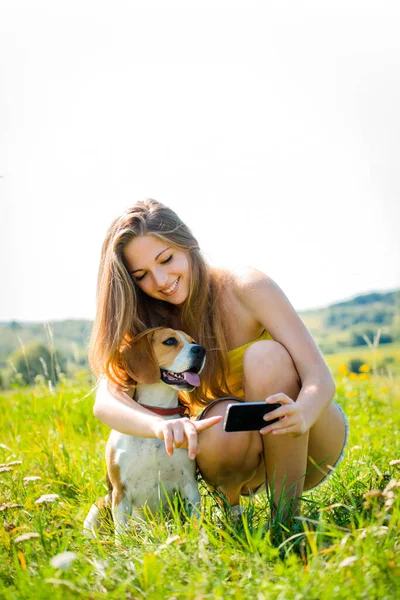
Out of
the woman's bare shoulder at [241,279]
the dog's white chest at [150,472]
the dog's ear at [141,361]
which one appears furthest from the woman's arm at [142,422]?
the woman's bare shoulder at [241,279]

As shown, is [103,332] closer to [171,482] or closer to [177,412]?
[177,412]

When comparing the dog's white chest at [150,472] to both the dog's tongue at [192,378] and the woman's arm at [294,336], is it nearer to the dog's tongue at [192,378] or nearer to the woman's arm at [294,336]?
the dog's tongue at [192,378]

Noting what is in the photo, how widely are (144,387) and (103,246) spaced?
67 centimetres

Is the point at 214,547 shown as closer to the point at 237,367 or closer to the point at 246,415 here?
the point at 246,415

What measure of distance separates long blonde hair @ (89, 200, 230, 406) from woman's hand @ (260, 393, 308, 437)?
0.66 m

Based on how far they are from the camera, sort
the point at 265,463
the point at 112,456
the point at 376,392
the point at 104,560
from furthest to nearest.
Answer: the point at 376,392
the point at 112,456
the point at 265,463
the point at 104,560

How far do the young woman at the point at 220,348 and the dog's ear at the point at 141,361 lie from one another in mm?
55

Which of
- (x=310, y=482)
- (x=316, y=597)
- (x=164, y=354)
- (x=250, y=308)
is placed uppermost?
(x=250, y=308)

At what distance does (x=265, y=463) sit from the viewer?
250 centimetres

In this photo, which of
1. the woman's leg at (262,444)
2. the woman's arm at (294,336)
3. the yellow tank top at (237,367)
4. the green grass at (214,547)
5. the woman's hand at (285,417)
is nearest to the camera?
the green grass at (214,547)

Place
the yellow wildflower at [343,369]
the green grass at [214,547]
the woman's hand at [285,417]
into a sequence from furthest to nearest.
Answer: the yellow wildflower at [343,369] → the woman's hand at [285,417] → the green grass at [214,547]

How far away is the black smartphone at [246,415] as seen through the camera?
2.06 meters

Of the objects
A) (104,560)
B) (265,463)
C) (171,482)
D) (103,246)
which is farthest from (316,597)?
(103,246)

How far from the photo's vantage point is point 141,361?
8.93 ft
